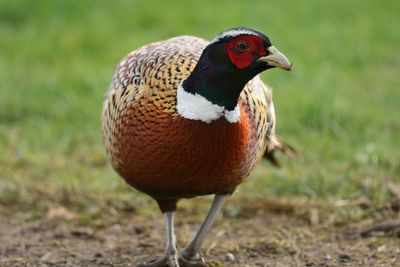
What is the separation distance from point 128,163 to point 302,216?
158cm

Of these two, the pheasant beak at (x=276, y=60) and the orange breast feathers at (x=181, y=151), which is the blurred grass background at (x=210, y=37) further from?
the pheasant beak at (x=276, y=60)

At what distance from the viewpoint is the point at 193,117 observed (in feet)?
12.2

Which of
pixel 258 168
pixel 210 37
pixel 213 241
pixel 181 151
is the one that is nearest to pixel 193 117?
pixel 181 151

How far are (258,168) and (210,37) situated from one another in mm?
2492

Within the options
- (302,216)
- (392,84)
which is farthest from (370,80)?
(302,216)

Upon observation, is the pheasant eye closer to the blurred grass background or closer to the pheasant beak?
the pheasant beak

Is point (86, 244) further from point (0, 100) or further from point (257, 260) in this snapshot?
point (0, 100)

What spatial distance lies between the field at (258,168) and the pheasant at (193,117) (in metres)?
0.71

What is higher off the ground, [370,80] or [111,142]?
[111,142]

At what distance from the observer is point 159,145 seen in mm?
3785

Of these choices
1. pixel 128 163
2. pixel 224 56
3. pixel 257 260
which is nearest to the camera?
pixel 224 56

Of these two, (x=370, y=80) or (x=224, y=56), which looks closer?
(x=224, y=56)

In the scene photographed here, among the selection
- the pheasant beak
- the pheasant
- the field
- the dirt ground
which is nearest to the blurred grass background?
the field

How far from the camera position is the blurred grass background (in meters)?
5.76
